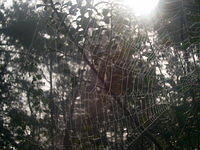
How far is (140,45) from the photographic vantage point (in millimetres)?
3871

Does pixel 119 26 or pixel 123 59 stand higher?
pixel 119 26

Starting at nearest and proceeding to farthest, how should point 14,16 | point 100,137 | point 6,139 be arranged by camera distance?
point 100,137, point 6,139, point 14,16

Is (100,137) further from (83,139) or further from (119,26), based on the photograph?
(119,26)

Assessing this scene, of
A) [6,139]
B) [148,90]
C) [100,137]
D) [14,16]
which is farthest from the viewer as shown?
[14,16]

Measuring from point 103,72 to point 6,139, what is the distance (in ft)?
33.8

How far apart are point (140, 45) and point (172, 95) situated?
58 cm

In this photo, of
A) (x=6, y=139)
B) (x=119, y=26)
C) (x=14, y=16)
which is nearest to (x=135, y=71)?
(x=119, y=26)

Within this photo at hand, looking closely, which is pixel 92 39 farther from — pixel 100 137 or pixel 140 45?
pixel 100 137

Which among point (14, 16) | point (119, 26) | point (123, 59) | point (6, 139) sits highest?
point (14, 16)

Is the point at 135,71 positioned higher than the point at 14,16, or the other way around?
the point at 14,16

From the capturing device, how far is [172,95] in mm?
4066

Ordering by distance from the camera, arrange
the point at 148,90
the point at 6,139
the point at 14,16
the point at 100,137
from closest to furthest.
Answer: the point at 100,137 < the point at 148,90 < the point at 6,139 < the point at 14,16

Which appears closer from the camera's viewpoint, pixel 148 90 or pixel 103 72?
pixel 103 72

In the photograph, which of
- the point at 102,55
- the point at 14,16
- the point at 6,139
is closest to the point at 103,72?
the point at 102,55
